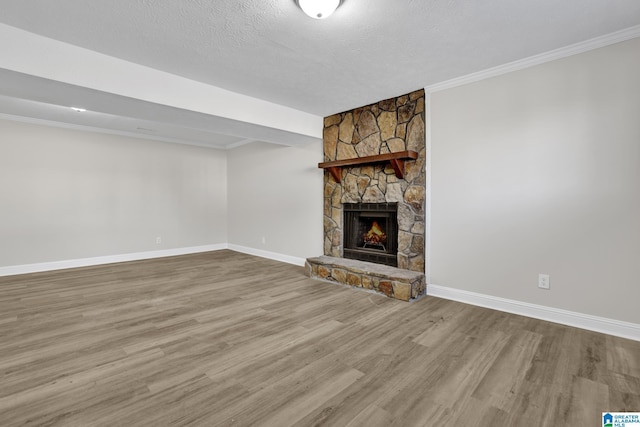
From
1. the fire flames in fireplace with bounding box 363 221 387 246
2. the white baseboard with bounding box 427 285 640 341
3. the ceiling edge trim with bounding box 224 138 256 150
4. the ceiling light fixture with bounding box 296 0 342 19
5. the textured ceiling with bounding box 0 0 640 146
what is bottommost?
the white baseboard with bounding box 427 285 640 341

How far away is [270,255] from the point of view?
5.71m

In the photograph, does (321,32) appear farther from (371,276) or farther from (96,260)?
(96,260)

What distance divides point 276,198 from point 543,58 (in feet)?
13.9

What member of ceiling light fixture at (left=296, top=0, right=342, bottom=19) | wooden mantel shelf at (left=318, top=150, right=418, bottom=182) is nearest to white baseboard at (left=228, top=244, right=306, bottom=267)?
wooden mantel shelf at (left=318, top=150, right=418, bottom=182)

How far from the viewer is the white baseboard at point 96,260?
447 cm

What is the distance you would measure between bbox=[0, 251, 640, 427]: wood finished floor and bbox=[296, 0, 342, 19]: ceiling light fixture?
2354 mm

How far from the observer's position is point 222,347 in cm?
221

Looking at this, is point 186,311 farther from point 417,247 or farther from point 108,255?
point 108,255

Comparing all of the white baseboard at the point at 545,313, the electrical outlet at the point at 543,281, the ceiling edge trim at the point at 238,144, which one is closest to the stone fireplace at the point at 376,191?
the white baseboard at the point at 545,313

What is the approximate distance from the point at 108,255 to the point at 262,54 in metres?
4.75

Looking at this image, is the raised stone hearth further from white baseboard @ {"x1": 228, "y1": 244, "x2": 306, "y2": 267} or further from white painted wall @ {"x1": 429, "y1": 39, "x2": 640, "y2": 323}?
white baseboard @ {"x1": 228, "y1": 244, "x2": 306, "y2": 267}

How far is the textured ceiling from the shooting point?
2.02 m

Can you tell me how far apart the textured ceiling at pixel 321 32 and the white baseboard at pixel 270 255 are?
3019 mm

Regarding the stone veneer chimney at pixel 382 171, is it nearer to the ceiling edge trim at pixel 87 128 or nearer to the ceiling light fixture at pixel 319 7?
the ceiling light fixture at pixel 319 7
